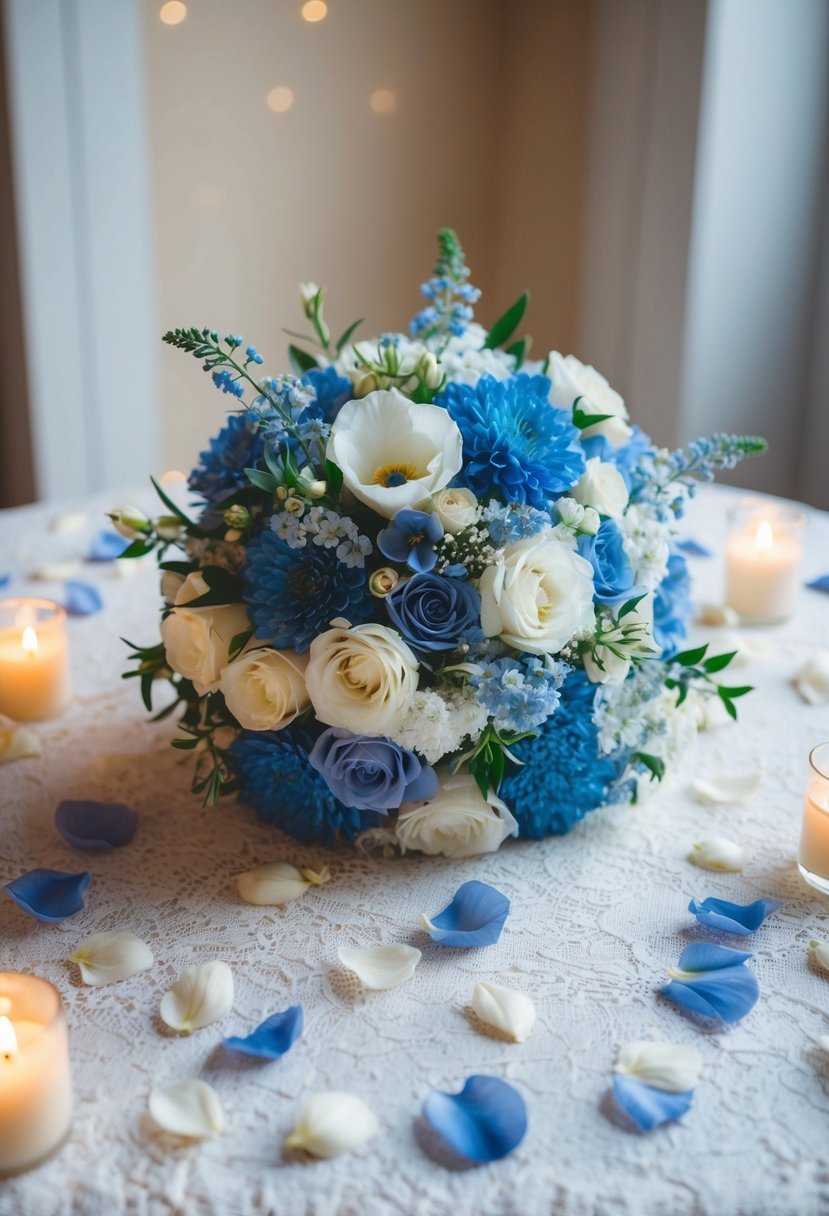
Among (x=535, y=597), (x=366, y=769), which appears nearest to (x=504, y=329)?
(x=535, y=597)

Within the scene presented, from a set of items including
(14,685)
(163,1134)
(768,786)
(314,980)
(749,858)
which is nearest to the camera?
(163,1134)

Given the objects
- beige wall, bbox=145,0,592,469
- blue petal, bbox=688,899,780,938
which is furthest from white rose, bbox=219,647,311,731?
beige wall, bbox=145,0,592,469

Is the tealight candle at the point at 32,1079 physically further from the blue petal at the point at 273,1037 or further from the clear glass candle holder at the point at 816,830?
the clear glass candle holder at the point at 816,830

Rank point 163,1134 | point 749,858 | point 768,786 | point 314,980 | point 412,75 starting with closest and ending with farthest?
point 163,1134 → point 314,980 → point 749,858 → point 768,786 → point 412,75

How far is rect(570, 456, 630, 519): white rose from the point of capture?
3.01 feet

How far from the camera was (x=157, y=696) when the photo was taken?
126 centimetres

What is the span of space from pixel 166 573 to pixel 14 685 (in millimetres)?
268

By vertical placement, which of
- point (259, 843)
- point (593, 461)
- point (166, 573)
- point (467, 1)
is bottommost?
point (259, 843)

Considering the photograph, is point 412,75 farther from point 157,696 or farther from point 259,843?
point 259,843

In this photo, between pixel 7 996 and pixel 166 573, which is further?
pixel 166 573

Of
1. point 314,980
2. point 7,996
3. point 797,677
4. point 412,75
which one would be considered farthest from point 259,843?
point 412,75

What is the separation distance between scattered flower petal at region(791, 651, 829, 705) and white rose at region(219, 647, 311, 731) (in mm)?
603

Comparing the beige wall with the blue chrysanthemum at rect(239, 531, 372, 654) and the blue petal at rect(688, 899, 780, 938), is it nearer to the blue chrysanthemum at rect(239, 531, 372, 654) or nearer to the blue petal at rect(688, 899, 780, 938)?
the blue chrysanthemum at rect(239, 531, 372, 654)

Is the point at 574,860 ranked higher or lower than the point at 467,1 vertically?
lower
